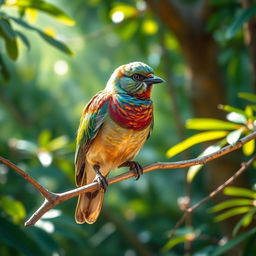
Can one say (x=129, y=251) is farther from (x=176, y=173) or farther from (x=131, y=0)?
(x=131, y=0)

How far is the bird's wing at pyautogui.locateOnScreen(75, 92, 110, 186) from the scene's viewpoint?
4.09 m

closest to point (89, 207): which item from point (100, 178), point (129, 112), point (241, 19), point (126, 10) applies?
point (100, 178)

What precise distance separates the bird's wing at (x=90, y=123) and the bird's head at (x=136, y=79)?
15 centimetres

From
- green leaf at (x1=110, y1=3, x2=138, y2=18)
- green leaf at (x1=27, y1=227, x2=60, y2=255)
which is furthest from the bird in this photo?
green leaf at (x1=110, y1=3, x2=138, y2=18)

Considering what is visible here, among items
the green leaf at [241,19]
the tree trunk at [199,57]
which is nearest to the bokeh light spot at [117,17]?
the tree trunk at [199,57]

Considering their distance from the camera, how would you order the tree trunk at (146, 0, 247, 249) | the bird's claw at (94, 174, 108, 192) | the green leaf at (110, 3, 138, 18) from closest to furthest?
the bird's claw at (94, 174, 108, 192), the tree trunk at (146, 0, 247, 249), the green leaf at (110, 3, 138, 18)

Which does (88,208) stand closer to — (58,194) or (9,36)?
(58,194)

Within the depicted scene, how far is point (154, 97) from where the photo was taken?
6891 millimetres

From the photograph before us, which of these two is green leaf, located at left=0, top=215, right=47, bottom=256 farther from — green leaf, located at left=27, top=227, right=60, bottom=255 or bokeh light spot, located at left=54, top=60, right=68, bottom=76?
bokeh light spot, located at left=54, top=60, right=68, bottom=76

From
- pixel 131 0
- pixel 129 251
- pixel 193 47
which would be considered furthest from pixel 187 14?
pixel 129 251

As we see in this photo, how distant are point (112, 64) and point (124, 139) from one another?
2950 millimetres

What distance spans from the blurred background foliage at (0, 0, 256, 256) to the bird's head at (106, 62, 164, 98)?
94 cm

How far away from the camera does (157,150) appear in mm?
6633

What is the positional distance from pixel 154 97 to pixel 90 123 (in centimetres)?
286
